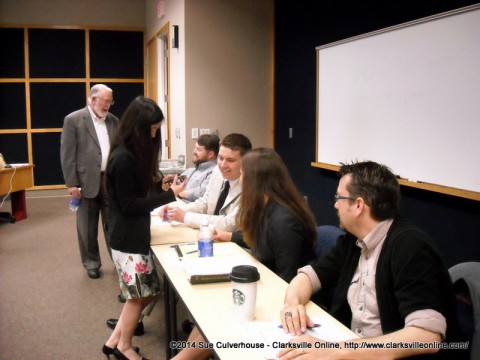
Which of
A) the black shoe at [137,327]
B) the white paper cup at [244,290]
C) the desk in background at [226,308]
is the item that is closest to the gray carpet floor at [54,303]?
the black shoe at [137,327]

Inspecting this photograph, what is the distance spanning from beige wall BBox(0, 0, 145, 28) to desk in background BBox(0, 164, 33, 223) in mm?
2683

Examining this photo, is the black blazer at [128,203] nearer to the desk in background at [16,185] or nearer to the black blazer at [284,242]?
the black blazer at [284,242]

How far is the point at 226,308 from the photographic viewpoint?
1.72m

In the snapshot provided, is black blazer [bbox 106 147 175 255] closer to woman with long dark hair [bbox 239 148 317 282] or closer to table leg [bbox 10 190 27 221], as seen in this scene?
woman with long dark hair [bbox 239 148 317 282]

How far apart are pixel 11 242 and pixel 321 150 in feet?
11.3

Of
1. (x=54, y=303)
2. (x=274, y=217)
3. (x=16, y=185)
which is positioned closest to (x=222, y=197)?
(x=274, y=217)

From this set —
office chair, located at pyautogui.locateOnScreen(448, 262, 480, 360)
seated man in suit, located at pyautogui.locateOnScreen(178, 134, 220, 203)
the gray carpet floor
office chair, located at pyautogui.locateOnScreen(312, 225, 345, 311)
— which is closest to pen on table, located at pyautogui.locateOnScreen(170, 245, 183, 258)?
office chair, located at pyautogui.locateOnScreen(312, 225, 345, 311)

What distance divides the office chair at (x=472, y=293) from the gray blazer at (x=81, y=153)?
2.93 metres

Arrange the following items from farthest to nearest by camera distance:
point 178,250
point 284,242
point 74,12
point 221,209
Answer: point 74,12
point 221,209
point 178,250
point 284,242

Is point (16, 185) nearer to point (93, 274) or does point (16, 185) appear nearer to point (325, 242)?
point (93, 274)

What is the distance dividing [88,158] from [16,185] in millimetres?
2462

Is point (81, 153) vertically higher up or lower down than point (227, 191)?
higher up

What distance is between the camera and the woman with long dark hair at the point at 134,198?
228 cm

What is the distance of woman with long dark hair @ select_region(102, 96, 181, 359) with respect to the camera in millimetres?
2283
